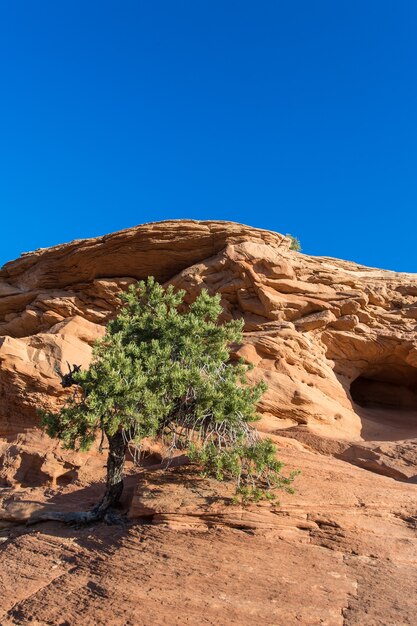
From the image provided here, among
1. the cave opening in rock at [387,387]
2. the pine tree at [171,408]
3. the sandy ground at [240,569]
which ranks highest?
the cave opening in rock at [387,387]

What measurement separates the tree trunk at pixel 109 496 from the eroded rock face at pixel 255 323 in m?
2.99

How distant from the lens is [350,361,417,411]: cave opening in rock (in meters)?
21.9

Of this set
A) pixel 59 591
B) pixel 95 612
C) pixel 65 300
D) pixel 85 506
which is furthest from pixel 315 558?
pixel 65 300

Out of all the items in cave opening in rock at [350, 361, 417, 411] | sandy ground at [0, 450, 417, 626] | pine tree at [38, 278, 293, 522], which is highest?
cave opening in rock at [350, 361, 417, 411]

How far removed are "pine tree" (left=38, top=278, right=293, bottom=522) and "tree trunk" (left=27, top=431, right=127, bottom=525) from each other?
2 cm

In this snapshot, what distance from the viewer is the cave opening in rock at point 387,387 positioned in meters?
21.9

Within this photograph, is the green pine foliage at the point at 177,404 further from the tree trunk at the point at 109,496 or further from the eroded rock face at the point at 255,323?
the eroded rock face at the point at 255,323

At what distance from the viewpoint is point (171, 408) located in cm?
1124

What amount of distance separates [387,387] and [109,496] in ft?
53.2

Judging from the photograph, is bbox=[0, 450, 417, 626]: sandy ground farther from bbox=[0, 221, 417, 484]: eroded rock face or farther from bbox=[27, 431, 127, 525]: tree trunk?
bbox=[0, 221, 417, 484]: eroded rock face

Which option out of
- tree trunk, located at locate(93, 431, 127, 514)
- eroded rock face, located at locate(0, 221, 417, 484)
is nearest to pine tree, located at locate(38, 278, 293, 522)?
tree trunk, located at locate(93, 431, 127, 514)

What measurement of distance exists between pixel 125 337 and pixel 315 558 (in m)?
7.20

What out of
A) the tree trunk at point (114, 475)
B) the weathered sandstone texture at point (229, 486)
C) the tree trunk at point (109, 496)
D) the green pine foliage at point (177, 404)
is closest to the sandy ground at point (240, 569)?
the weathered sandstone texture at point (229, 486)

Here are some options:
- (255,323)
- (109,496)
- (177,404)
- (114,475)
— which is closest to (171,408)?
(177,404)
